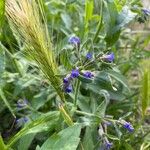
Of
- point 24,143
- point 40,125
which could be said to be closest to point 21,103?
point 24,143

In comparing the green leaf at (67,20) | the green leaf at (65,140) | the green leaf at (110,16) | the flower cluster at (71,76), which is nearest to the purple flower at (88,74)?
the flower cluster at (71,76)

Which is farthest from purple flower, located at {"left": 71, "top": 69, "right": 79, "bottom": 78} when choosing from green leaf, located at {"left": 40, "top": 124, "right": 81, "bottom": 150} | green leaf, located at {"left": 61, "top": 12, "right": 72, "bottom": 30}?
green leaf, located at {"left": 61, "top": 12, "right": 72, "bottom": 30}

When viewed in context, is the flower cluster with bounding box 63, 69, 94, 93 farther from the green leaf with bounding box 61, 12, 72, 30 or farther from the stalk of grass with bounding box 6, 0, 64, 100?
the green leaf with bounding box 61, 12, 72, 30

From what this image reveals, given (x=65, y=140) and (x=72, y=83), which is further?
(x=72, y=83)

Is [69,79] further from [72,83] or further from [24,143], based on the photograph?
[24,143]

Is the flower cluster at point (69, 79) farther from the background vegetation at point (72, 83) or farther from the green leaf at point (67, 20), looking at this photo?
the green leaf at point (67, 20)

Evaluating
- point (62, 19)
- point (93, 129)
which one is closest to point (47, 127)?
point (93, 129)
